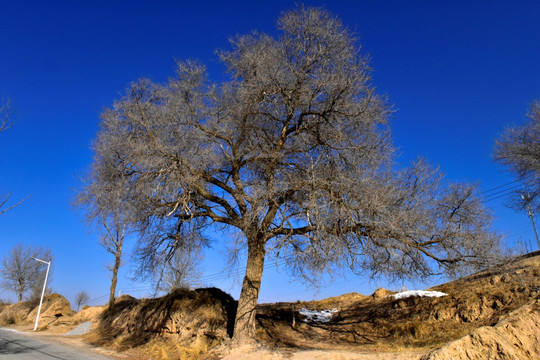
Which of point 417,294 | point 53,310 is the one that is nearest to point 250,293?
point 417,294

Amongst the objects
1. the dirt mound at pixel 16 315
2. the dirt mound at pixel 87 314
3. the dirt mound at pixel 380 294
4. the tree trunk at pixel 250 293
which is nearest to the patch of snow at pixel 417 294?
the dirt mound at pixel 380 294

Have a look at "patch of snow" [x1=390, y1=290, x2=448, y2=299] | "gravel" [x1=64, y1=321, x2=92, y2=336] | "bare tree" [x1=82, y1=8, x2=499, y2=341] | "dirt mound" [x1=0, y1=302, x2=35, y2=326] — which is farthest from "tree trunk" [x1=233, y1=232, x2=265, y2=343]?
"dirt mound" [x1=0, y1=302, x2=35, y2=326]

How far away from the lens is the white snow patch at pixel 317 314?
15289 mm

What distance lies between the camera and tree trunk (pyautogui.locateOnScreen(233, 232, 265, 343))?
11.5m

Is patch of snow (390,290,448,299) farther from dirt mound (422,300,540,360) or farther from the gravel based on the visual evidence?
the gravel

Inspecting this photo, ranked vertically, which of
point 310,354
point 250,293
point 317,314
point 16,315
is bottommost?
point 310,354

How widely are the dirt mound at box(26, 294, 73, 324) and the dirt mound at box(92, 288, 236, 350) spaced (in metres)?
18.5

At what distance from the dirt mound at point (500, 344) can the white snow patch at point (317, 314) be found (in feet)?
25.5

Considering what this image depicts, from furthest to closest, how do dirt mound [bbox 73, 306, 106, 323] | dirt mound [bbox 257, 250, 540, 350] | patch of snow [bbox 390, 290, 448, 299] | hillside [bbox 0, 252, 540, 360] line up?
dirt mound [bbox 73, 306, 106, 323] < patch of snow [bbox 390, 290, 448, 299] < dirt mound [bbox 257, 250, 540, 350] < hillside [bbox 0, 252, 540, 360]

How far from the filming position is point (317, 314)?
16.2m

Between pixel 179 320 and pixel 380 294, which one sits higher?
pixel 380 294

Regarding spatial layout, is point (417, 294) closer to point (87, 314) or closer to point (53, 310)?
point (87, 314)

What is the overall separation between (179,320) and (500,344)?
11014mm

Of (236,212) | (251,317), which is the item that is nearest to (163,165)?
(236,212)
